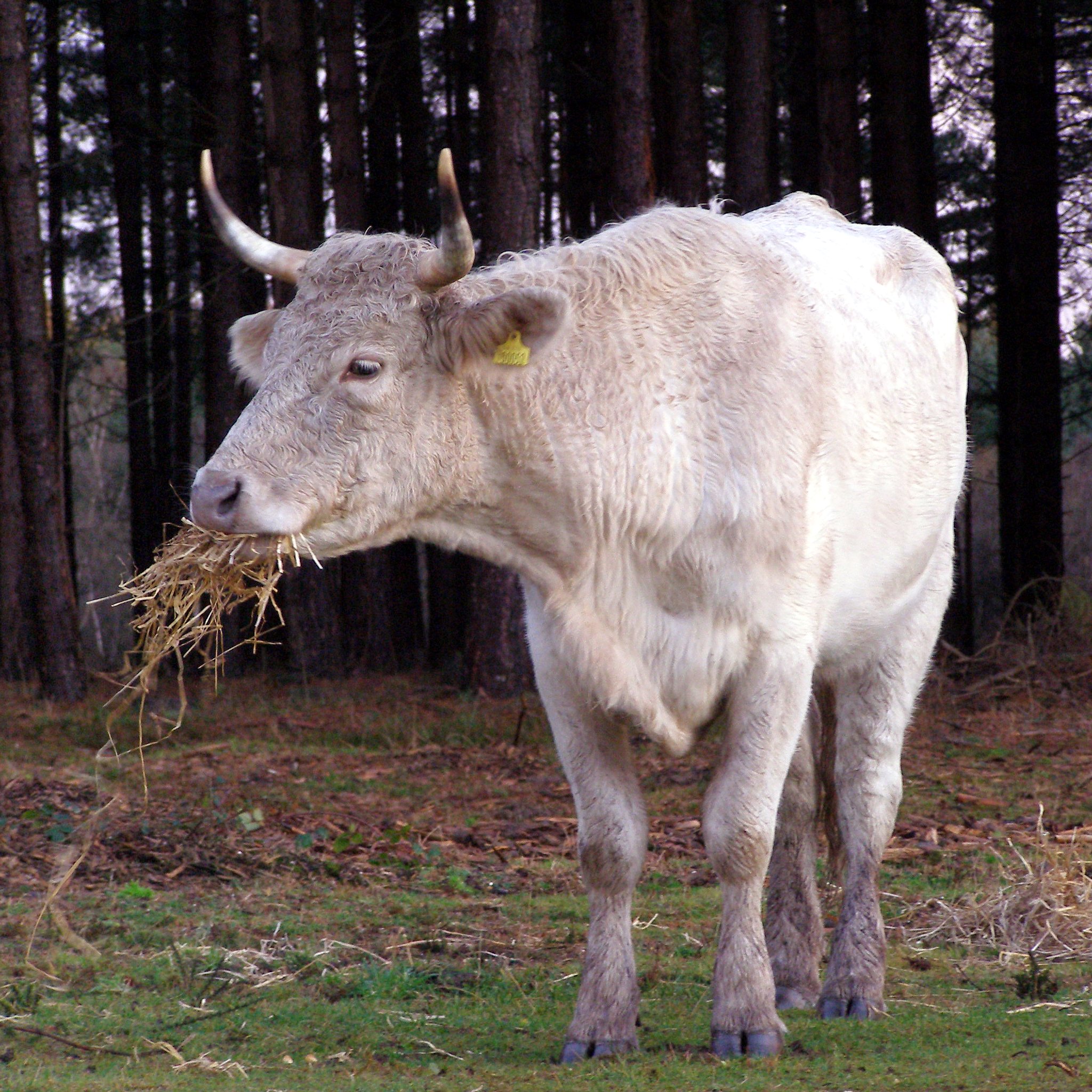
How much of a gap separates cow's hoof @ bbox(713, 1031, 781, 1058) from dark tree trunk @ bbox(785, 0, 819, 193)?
14645 mm

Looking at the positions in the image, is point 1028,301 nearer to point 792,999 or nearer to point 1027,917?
point 1027,917

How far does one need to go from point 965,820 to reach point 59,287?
16.0 m

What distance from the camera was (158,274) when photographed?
819 inches

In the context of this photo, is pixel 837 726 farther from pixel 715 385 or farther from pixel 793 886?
pixel 715 385

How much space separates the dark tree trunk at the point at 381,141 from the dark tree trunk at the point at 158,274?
2.94 m

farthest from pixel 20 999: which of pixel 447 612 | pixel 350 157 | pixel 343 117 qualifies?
pixel 447 612

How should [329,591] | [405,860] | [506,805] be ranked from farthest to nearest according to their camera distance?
[329,591] → [506,805] → [405,860]

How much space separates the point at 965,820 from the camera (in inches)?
316

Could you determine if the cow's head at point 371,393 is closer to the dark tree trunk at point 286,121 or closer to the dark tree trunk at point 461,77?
the dark tree trunk at point 286,121

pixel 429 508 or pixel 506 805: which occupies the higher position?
pixel 429 508

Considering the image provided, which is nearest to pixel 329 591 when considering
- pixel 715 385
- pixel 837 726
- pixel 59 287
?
pixel 59 287

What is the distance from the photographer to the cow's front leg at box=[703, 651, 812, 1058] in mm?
4484

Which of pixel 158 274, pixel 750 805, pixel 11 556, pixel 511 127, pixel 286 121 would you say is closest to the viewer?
pixel 750 805

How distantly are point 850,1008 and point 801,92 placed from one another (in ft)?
52.1
